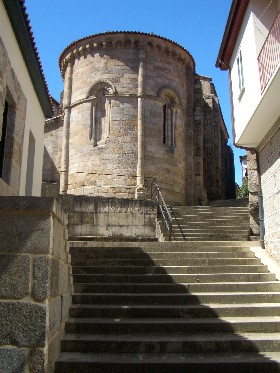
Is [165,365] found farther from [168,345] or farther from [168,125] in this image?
[168,125]

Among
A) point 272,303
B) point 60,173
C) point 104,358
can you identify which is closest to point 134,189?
point 60,173

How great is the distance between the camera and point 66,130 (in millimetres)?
20406

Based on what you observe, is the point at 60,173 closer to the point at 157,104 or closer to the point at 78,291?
the point at 157,104

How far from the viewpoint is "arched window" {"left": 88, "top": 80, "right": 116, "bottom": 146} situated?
1933 cm

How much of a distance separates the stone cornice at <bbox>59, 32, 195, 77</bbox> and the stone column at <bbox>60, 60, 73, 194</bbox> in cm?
102

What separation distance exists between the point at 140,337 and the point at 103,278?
82.1 inches

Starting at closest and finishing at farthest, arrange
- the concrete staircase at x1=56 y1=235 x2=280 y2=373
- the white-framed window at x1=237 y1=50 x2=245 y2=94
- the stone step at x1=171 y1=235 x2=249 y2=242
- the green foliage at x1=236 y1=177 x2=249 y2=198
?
the concrete staircase at x1=56 y1=235 x2=280 y2=373 → the white-framed window at x1=237 y1=50 x2=245 y2=94 → the stone step at x1=171 y1=235 x2=249 y2=242 → the green foliage at x1=236 y1=177 x2=249 y2=198

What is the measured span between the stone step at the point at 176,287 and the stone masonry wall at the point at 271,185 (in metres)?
1.36

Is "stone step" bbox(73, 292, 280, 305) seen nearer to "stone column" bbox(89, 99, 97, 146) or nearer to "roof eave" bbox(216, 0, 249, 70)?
"roof eave" bbox(216, 0, 249, 70)

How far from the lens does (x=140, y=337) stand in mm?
5477

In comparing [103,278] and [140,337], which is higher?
[103,278]

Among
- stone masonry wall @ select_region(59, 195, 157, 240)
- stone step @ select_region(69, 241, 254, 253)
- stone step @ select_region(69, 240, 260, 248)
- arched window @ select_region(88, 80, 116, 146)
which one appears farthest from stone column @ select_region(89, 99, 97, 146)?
stone step @ select_region(69, 241, 254, 253)

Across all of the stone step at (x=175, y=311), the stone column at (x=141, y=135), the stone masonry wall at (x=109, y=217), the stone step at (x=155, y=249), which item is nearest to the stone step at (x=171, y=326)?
the stone step at (x=175, y=311)

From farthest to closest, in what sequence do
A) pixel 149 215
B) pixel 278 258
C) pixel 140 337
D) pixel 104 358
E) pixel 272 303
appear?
pixel 149 215
pixel 278 258
pixel 272 303
pixel 140 337
pixel 104 358
